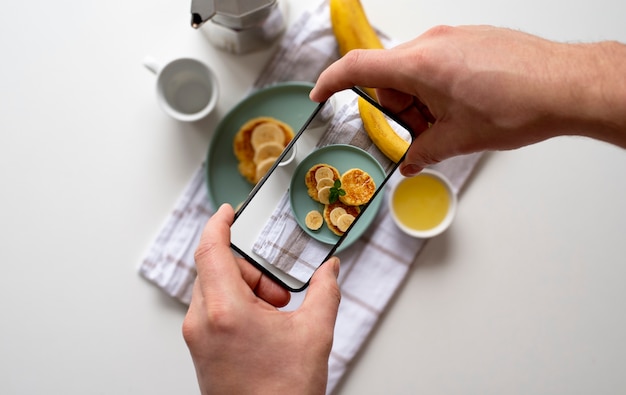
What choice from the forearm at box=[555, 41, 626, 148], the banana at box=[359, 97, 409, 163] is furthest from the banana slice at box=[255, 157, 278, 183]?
the forearm at box=[555, 41, 626, 148]

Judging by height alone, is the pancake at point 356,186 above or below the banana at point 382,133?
below

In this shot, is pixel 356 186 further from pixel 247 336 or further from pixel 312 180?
pixel 247 336

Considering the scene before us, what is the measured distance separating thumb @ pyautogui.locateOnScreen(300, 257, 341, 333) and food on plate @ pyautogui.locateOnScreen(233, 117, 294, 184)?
10.8 inches

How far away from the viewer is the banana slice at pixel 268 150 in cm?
82

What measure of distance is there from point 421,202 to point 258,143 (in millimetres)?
299

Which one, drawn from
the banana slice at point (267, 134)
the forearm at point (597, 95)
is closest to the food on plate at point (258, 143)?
the banana slice at point (267, 134)

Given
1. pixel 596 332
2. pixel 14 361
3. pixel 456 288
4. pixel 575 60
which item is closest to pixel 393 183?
pixel 456 288

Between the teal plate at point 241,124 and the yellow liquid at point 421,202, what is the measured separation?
8.4 inches

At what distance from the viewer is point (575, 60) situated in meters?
0.56

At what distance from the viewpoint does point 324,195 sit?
63cm

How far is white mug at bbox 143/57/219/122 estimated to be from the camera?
0.81 meters

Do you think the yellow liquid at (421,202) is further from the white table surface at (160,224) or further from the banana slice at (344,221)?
the banana slice at (344,221)

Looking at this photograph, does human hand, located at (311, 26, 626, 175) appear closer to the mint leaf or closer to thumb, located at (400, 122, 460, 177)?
thumb, located at (400, 122, 460, 177)

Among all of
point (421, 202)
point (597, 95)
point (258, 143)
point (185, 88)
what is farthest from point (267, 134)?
point (597, 95)
